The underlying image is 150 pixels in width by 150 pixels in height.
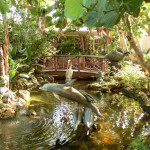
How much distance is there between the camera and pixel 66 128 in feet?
13.5

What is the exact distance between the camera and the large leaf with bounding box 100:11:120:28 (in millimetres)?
401

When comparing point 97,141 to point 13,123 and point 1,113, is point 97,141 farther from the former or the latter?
point 1,113

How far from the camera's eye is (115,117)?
4691 millimetres

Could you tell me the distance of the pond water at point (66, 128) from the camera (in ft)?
11.3

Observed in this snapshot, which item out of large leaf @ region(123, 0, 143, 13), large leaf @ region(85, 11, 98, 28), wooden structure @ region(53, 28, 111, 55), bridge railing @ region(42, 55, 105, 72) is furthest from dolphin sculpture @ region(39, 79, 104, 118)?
wooden structure @ region(53, 28, 111, 55)

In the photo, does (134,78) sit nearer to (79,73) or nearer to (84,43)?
→ (79,73)

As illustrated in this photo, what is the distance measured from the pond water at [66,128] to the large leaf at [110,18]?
10.7 feet

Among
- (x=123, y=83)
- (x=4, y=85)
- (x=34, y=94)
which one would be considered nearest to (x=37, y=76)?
(x=34, y=94)

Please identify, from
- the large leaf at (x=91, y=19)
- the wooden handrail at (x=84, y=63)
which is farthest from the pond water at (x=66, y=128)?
the wooden handrail at (x=84, y=63)

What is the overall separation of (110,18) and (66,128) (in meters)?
3.95

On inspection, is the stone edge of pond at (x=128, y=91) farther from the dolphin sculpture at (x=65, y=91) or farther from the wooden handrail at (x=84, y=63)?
the dolphin sculpture at (x=65, y=91)

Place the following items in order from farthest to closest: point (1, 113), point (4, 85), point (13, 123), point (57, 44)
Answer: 1. point (57, 44)
2. point (4, 85)
3. point (1, 113)
4. point (13, 123)

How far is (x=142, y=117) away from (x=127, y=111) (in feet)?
1.76

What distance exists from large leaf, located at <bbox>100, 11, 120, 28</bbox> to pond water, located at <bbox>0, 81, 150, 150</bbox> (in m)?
3.27
